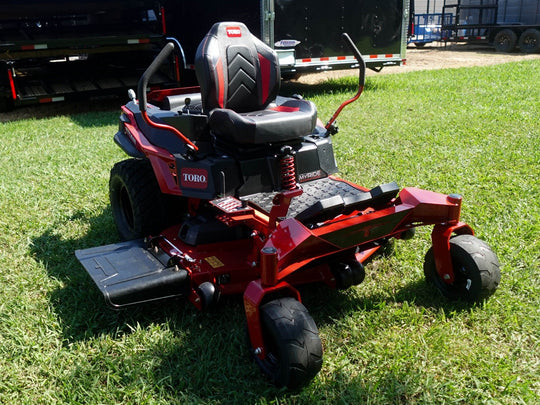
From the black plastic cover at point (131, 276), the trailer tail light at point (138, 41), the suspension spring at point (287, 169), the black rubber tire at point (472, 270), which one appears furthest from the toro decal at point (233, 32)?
the trailer tail light at point (138, 41)

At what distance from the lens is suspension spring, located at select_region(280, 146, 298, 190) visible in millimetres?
3158

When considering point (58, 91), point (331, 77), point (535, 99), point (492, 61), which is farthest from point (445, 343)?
point (492, 61)

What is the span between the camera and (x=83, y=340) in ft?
9.18

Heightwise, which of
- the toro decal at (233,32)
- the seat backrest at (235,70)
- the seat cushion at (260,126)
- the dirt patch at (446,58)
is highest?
the toro decal at (233,32)

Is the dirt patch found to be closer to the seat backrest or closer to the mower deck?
the seat backrest

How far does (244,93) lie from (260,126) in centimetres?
73

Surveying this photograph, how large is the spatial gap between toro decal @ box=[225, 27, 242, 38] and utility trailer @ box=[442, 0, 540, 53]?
49.6 ft

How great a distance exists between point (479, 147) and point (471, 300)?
3.28 metres

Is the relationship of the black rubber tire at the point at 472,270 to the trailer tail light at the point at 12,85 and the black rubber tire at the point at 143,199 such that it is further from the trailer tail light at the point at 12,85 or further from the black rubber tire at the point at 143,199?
the trailer tail light at the point at 12,85

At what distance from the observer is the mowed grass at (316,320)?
2.40 meters

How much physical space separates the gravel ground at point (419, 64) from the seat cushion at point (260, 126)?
6711 mm

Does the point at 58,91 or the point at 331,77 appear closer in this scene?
the point at 58,91

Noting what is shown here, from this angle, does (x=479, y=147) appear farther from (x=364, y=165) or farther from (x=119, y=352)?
(x=119, y=352)

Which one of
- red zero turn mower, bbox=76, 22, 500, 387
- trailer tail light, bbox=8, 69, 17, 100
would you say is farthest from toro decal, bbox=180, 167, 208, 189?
trailer tail light, bbox=8, 69, 17, 100
